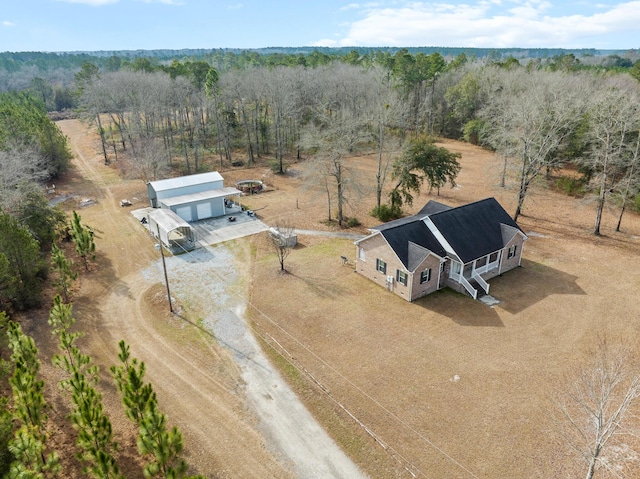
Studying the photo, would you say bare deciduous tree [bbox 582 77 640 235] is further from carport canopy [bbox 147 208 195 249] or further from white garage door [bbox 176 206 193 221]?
white garage door [bbox 176 206 193 221]

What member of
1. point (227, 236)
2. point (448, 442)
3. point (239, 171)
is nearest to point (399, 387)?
point (448, 442)

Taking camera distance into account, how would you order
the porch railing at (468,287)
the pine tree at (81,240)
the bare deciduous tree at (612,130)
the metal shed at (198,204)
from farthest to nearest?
the metal shed at (198,204)
the bare deciduous tree at (612,130)
the pine tree at (81,240)
the porch railing at (468,287)

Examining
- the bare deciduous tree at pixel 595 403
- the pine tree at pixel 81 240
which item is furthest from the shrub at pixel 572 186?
the pine tree at pixel 81 240

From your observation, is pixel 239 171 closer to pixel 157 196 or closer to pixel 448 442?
pixel 157 196

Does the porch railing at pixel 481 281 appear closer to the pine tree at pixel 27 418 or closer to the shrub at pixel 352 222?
the shrub at pixel 352 222

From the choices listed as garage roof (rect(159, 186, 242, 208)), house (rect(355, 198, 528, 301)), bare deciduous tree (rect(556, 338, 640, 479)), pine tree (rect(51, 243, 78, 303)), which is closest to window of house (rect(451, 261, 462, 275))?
house (rect(355, 198, 528, 301))

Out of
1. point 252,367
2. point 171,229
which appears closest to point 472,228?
point 252,367

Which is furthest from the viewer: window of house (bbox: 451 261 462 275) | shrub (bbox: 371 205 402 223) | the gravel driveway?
shrub (bbox: 371 205 402 223)

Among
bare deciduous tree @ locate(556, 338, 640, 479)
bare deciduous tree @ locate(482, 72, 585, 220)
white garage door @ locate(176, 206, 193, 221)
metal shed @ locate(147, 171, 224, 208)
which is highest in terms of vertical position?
bare deciduous tree @ locate(482, 72, 585, 220)
